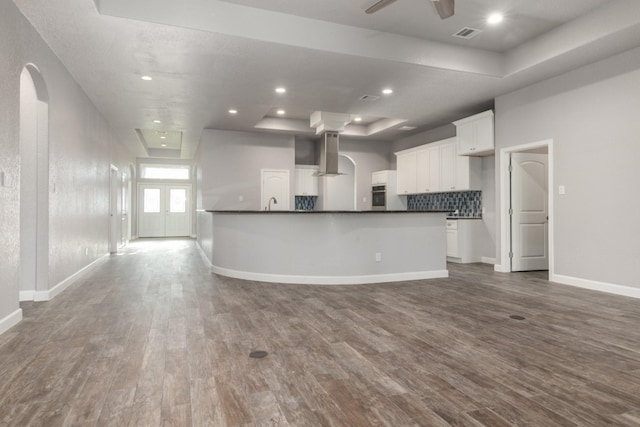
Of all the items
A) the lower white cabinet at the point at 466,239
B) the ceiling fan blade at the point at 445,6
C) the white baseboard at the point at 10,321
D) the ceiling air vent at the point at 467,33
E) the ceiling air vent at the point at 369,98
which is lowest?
the white baseboard at the point at 10,321

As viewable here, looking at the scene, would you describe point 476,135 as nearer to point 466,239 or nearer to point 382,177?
point 466,239

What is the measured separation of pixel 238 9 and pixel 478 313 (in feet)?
12.6

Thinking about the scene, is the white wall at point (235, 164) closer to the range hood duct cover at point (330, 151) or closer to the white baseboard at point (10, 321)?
the range hood duct cover at point (330, 151)

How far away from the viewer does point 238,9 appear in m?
3.88

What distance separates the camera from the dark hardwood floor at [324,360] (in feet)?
5.98

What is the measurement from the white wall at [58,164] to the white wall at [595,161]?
612 cm

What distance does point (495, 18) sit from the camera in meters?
4.13

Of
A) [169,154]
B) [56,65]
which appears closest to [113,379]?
[56,65]

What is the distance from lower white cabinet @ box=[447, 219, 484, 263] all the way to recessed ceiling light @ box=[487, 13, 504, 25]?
3782mm

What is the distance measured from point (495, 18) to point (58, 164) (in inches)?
207

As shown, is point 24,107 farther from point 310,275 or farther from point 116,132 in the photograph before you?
point 116,132

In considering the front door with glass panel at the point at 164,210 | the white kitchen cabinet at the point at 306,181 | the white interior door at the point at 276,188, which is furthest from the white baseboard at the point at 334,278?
the front door with glass panel at the point at 164,210

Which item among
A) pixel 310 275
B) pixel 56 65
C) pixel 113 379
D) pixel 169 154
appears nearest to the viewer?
pixel 113 379

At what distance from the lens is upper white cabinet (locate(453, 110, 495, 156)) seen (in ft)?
20.7
